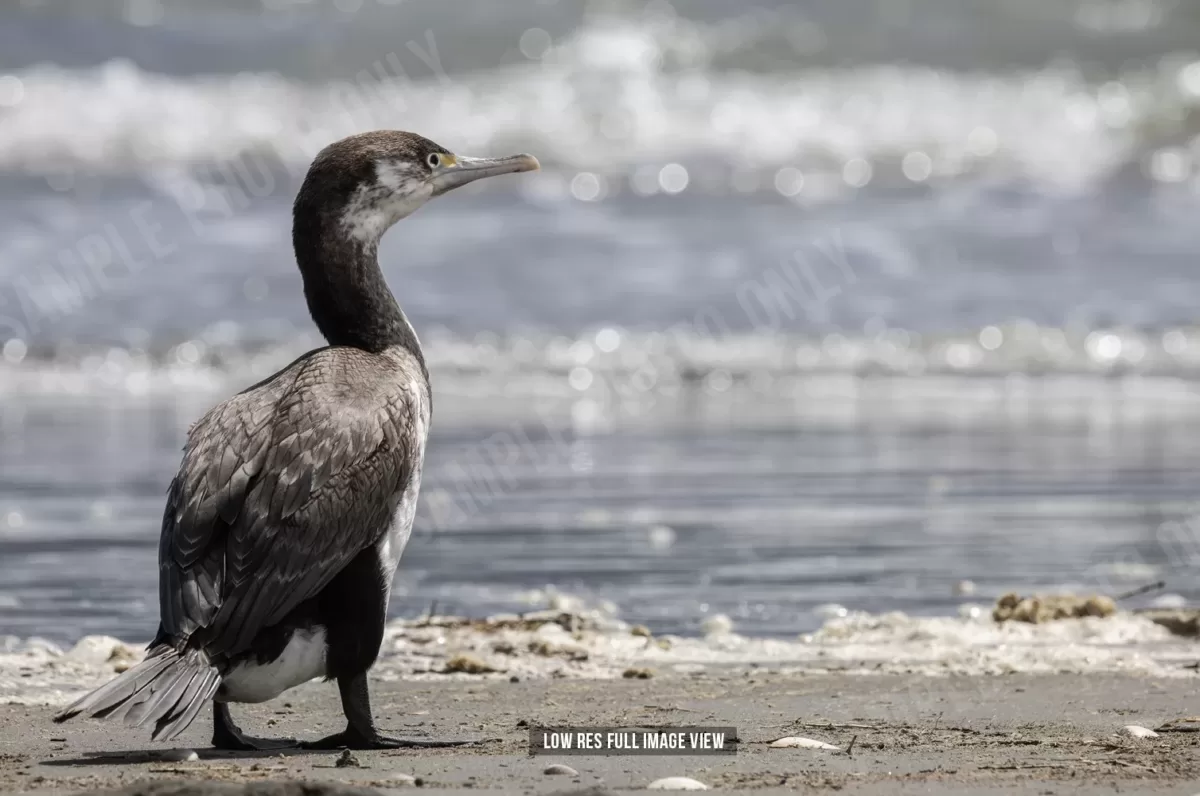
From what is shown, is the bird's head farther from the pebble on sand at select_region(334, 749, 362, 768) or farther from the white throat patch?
the pebble on sand at select_region(334, 749, 362, 768)

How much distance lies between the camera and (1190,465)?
11.1 metres

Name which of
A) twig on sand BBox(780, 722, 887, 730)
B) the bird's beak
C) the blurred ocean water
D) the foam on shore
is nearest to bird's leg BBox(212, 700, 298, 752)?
the foam on shore

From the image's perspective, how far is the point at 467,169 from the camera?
627 centimetres

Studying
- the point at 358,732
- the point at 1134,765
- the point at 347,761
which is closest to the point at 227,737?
the point at 358,732

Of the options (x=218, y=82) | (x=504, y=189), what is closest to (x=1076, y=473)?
(x=504, y=189)

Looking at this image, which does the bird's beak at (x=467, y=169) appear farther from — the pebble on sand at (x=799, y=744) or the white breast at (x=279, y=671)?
the pebble on sand at (x=799, y=744)

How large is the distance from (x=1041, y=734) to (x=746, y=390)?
10097mm

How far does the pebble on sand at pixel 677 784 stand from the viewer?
14.1ft

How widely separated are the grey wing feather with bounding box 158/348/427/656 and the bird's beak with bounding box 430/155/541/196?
1046mm

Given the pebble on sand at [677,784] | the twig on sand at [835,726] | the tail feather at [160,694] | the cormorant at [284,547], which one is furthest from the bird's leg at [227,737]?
the twig on sand at [835,726]

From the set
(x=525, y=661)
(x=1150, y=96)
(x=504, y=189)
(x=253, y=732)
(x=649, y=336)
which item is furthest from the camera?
(x=1150, y=96)

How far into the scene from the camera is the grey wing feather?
193 inches

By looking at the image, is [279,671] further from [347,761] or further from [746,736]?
[746,736]

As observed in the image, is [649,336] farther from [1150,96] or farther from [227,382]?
[1150,96]
